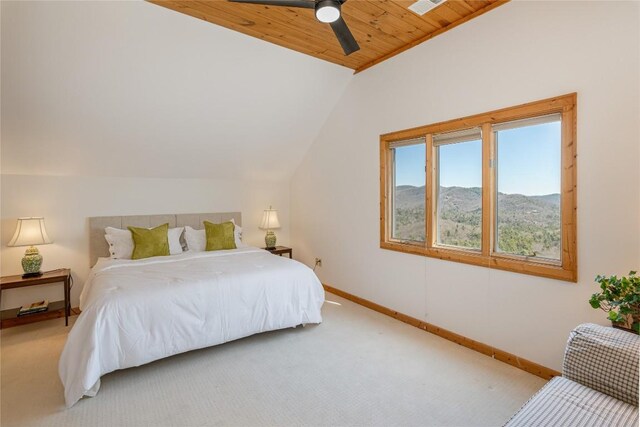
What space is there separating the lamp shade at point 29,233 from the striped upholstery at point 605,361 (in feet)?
15.5

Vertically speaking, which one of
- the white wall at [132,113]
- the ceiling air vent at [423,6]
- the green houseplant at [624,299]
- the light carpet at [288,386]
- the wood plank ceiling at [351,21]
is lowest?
the light carpet at [288,386]

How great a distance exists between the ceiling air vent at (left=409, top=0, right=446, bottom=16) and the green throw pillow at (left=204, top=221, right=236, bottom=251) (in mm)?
3315

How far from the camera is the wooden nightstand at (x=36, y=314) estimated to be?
3.25 meters

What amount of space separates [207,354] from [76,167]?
2826 mm

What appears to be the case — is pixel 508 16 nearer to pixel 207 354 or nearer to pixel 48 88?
pixel 207 354

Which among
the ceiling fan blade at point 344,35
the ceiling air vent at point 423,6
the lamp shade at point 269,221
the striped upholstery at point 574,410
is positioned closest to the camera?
the striped upholstery at point 574,410

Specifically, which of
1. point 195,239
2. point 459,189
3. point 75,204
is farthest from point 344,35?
point 75,204

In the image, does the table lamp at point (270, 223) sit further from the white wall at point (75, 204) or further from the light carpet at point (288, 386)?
the light carpet at point (288, 386)

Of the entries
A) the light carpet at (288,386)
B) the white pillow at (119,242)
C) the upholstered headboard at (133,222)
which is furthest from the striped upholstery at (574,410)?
the upholstered headboard at (133,222)

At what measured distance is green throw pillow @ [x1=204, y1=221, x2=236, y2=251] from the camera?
4324 mm

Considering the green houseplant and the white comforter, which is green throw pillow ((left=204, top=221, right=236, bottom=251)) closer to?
the white comforter

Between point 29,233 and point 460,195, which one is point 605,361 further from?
point 29,233

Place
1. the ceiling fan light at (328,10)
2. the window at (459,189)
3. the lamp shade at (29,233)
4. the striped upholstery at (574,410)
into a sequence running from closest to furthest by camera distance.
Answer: the striped upholstery at (574,410) → the ceiling fan light at (328,10) → the window at (459,189) → the lamp shade at (29,233)

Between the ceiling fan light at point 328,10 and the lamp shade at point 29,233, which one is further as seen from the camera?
the lamp shade at point 29,233
